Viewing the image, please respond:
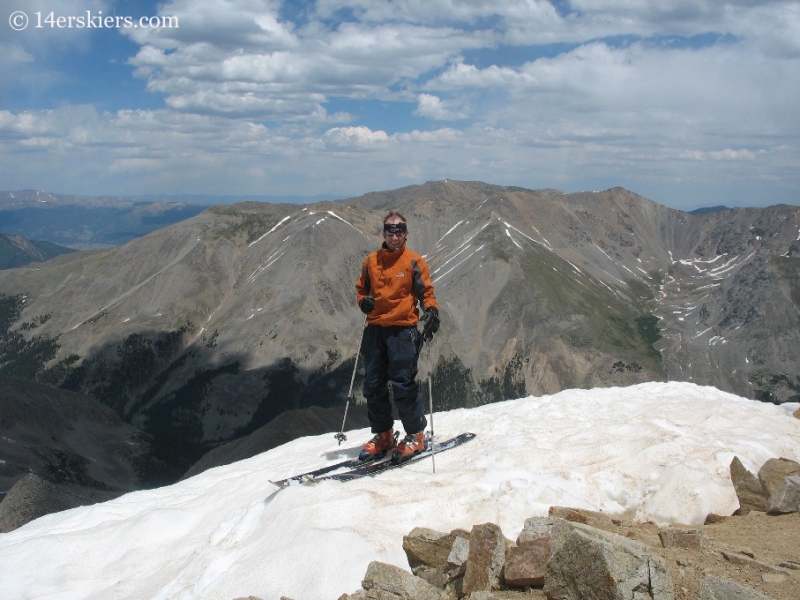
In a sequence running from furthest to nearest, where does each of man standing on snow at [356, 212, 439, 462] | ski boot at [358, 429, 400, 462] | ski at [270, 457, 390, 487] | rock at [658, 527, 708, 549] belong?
ski boot at [358, 429, 400, 462]
man standing on snow at [356, 212, 439, 462]
ski at [270, 457, 390, 487]
rock at [658, 527, 708, 549]

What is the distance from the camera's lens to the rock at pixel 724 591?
578 cm

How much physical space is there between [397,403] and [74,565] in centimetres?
663

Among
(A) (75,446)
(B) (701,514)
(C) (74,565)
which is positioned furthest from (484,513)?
(A) (75,446)

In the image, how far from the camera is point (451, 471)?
11961 mm

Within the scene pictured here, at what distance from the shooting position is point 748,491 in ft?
33.4

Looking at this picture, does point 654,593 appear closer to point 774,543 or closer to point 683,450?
point 774,543

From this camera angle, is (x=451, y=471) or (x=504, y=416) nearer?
(x=451, y=471)

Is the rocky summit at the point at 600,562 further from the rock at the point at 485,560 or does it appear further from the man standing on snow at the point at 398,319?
the man standing on snow at the point at 398,319

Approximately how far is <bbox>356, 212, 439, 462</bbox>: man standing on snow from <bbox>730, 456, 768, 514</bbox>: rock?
5.87 meters

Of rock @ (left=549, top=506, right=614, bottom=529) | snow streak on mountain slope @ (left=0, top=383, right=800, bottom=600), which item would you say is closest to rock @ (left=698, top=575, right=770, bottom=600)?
rock @ (left=549, top=506, right=614, bottom=529)

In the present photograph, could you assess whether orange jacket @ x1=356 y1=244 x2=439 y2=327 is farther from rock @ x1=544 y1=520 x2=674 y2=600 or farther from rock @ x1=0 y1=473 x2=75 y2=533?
rock @ x1=0 y1=473 x2=75 y2=533

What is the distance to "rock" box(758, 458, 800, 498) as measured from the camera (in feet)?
33.0

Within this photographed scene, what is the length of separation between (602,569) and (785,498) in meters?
5.03

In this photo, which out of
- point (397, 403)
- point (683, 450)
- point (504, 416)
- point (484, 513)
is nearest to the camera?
point (484, 513)
